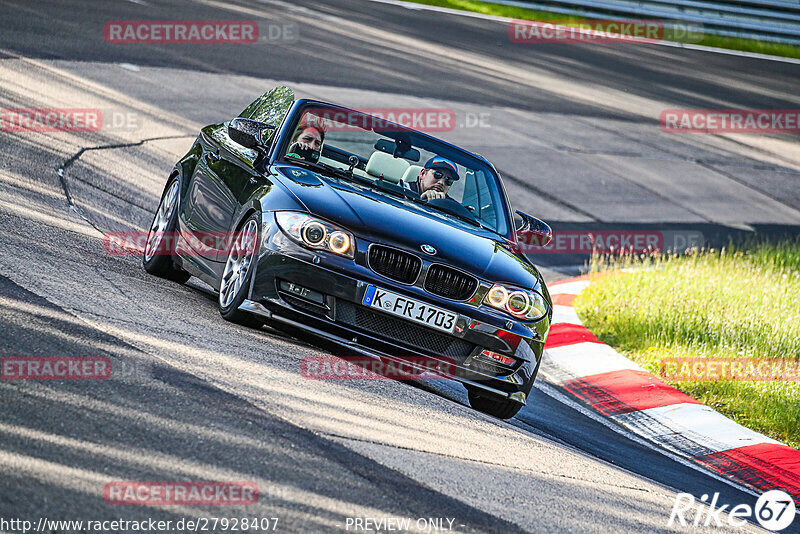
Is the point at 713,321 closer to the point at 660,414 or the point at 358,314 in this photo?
the point at 660,414

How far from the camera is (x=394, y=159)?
25.6 feet

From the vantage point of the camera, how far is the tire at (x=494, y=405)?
6.92m

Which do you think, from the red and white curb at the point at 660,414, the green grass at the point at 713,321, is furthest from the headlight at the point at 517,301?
the green grass at the point at 713,321

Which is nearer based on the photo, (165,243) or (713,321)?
(165,243)

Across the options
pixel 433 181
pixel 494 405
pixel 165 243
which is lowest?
pixel 494 405

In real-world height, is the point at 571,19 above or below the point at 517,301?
above

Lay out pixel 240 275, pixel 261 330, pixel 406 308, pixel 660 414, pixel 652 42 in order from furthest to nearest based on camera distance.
Answer: pixel 652 42, pixel 660 414, pixel 261 330, pixel 240 275, pixel 406 308

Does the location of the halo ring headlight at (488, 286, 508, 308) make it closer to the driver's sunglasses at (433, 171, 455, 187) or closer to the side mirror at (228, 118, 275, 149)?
the driver's sunglasses at (433, 171, 455, 187)

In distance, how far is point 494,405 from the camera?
7059mm

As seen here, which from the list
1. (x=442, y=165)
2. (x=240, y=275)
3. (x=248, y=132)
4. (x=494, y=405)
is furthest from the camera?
(x=442, y=165)

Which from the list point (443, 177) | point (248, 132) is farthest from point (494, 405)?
point (248, 132)

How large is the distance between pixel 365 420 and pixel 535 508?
102cm

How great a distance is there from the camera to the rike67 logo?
5840 mm

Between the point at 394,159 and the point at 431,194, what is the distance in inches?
13.9
